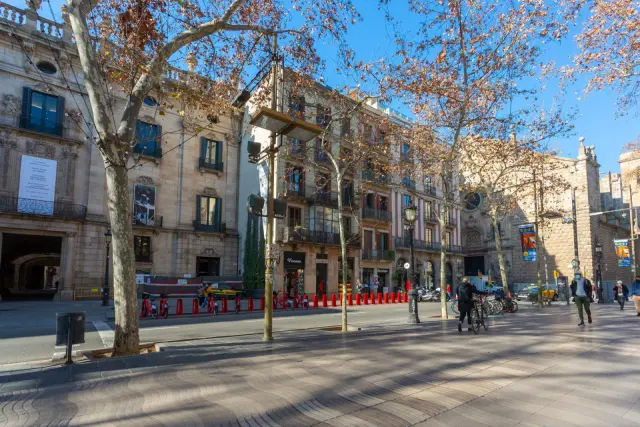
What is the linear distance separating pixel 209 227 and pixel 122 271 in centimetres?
2154

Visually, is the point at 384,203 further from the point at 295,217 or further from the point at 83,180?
the point at 83,180

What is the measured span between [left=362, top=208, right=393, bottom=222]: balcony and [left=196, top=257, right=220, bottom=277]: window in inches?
525

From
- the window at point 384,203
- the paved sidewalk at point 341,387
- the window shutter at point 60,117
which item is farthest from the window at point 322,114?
the window at point 384,203

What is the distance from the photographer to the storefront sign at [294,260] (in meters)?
30.0

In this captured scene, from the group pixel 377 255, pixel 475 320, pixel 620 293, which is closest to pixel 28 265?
pixel 377 255

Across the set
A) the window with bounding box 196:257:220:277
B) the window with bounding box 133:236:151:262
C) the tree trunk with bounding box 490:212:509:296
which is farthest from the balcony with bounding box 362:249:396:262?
the window with bounding box 133:236:151:262

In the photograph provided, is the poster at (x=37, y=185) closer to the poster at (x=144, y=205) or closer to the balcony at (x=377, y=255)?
the poster at (x=144, y=205)

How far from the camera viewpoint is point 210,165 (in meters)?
29.2

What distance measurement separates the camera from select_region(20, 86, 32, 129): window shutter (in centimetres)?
2186

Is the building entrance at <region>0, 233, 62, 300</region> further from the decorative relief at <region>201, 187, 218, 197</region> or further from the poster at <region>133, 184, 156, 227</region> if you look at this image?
the decorative relief at <region>201, 187, 218, 197</region>

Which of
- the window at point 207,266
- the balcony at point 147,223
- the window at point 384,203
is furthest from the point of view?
the window at point 384,203

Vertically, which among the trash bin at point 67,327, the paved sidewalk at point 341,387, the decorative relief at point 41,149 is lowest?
the paved sidewalk at point 341,387

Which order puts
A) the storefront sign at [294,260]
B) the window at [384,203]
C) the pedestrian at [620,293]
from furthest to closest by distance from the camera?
the window at [384,203], the storefront sign at [294,260], the pedestrian at [620,293]

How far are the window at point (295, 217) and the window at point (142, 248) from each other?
991 cm
